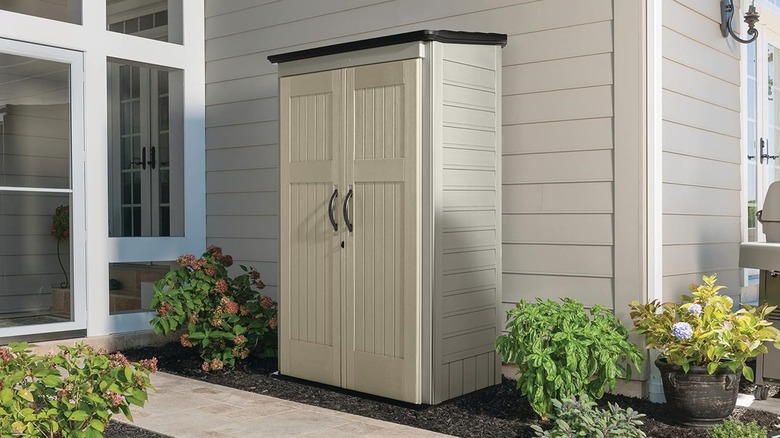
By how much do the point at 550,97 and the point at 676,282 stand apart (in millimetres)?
1096

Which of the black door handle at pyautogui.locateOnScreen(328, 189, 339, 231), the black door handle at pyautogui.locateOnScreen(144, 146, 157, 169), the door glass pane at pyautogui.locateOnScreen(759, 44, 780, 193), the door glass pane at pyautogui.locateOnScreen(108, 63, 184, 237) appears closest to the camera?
the black door handle at pyautogui.locateOnScreen(328, 189, 339, 231)

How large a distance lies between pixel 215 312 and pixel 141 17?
3221mm

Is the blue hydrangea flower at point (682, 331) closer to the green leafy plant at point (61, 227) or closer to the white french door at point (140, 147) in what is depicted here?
the green leafy plant at point (61, 227)

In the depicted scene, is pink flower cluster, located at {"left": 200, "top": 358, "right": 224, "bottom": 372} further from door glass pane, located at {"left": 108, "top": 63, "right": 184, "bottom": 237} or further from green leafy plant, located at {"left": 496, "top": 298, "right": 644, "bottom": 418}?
door glass pane, located at {"left": 108, "top": 63, "right": 184, "bottom": 237}

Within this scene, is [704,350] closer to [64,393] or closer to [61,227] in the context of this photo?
[64,393]

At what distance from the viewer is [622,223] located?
3.76 metres

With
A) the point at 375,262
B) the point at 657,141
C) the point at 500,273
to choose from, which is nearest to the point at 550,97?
the point at 657,141

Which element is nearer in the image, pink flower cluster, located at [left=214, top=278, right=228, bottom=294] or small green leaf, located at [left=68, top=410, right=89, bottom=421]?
small green leaf, located at [left=68, top=410, right=89, bottom=421]

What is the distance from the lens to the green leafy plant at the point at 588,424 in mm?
2928

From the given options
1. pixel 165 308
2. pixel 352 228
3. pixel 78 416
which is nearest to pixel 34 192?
pixel 165 308

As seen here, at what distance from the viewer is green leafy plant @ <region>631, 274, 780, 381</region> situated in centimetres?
334

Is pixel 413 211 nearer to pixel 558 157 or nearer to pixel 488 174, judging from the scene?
pixel 488 174

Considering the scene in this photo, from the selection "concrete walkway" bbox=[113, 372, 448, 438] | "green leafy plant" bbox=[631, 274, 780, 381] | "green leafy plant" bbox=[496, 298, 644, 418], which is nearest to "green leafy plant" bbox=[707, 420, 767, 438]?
"green leafy plant" bbox=[631, 274, 780, 381]

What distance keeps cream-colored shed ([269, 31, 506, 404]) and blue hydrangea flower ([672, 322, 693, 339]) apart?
95 cm
